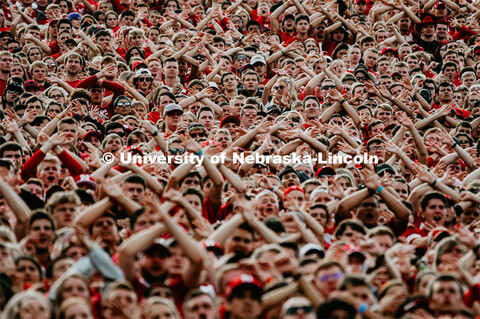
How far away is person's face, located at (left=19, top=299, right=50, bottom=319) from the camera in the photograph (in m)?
6.36

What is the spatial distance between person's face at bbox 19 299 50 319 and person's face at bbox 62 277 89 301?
24cm

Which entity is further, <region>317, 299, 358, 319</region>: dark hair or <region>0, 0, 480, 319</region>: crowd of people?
<region>0, 0, 480, 319</region>: crowd of people

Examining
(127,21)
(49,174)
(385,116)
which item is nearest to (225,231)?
(49,174)

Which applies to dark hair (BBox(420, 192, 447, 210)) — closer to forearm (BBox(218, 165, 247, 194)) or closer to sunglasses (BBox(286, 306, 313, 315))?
forearm (BBox(218, 165, 247, 194))

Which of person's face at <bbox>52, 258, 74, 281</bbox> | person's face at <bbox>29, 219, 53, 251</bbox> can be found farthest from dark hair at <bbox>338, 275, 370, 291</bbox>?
person's face at <bbox>29, 219, 53, 251</bbox>

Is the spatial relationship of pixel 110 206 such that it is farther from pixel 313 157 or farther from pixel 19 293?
pixel 313 157

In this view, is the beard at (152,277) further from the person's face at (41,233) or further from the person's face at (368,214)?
the person's face at (368,214)

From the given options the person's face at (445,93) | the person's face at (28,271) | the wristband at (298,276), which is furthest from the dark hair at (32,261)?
the person's face at (445,93)

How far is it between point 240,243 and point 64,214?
1.75 metres

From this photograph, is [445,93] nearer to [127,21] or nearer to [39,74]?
[127,21]

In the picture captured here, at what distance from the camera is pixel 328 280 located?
23.3ft

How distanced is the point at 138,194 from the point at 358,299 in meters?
3.14

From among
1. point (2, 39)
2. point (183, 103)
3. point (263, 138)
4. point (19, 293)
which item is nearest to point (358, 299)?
point (19, 293)

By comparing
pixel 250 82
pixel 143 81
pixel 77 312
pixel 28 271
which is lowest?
pixel 250 82
